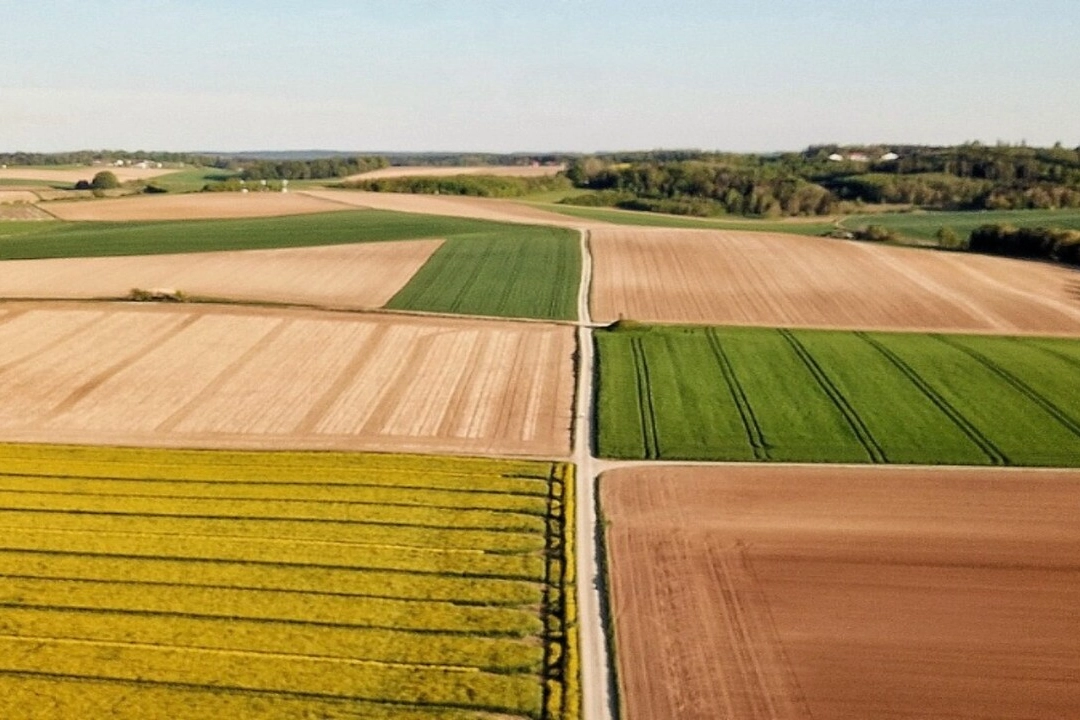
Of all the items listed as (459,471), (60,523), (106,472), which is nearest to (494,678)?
(459,471)

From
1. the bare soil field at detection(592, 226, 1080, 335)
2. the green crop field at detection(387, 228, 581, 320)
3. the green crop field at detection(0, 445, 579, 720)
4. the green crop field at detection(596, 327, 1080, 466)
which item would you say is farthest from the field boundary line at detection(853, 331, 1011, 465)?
the green crop field at detection(387, 228, 581, 320)

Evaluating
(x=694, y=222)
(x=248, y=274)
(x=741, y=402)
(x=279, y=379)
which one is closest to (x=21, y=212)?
(x=248, y=274)

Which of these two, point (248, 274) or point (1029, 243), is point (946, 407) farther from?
point (248, 274)

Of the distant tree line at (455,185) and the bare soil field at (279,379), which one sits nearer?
the bare soil field at (279,379)

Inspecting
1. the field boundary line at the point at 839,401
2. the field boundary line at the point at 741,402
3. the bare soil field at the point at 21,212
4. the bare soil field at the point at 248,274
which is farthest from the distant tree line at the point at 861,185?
the field boundary line at the point at 741,402

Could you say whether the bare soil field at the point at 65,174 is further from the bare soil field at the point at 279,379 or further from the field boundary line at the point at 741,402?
the field boundary line at the point at 741,402

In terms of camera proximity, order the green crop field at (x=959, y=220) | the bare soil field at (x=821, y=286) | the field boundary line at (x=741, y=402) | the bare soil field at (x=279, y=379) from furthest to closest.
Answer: the green crop field at (x=959, y=220), the bare soil field at (x=821, y=286), the bare soil field at (x=279, y=379), the field boundary line at (x=741, y=402)

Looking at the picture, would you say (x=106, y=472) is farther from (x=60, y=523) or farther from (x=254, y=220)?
(x=254, y=220)
